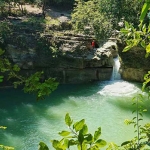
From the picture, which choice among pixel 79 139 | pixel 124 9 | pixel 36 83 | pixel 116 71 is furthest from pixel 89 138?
pixel 116 71

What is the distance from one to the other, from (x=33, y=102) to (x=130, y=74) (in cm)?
Result: 494

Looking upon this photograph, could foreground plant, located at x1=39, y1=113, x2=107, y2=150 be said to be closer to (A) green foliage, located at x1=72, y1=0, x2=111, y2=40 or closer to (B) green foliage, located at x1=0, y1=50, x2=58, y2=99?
(B) green foliage, located at x1=0, y1=50, x2=58, y2=99

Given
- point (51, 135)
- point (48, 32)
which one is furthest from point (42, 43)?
point (51, 135)

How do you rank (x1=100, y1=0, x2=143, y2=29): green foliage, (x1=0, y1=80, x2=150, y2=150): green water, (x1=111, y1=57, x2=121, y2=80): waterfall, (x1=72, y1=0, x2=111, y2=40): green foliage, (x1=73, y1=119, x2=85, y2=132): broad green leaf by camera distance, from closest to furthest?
(x1=73, y1=119, x2=85, y2=132): broad green leaf
(x1=0, y1=80, x2=150, y2=150): green water
(x1=100, y1=0, x2=143, y2=29): green foliage
(x1=72, y1=0, x2=111, y2=40): green foliage
(x1=111, y1=57, x2=121, y2=80): waterfall

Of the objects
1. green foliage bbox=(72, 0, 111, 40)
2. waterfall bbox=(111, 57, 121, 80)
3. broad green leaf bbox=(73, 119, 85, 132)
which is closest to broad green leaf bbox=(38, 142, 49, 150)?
broad green leaf bbox=(73, 119, 85, 132)

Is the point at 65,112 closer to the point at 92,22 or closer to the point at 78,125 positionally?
the point at 92,22

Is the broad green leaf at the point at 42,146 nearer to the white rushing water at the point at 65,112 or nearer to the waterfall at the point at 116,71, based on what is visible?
the white rushing water at the point at 65,112

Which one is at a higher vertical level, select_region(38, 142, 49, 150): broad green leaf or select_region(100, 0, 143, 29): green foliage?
select_region(100, 0, 143, 29): green foliage

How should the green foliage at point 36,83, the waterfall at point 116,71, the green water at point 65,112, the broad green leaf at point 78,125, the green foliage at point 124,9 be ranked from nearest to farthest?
the broad green leaf at point 78,125 → the green foliage at point 36,83 → the green water at point 65,112 → the green foliage at point 124,9 → the waterfall at point 116,71

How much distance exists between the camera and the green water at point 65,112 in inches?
367

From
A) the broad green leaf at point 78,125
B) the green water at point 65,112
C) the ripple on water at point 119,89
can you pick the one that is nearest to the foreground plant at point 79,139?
the broad green leaf at point 78,125

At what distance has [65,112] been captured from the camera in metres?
11.1

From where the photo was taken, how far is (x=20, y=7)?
19531 millimetres

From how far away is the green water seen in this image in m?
9.33
